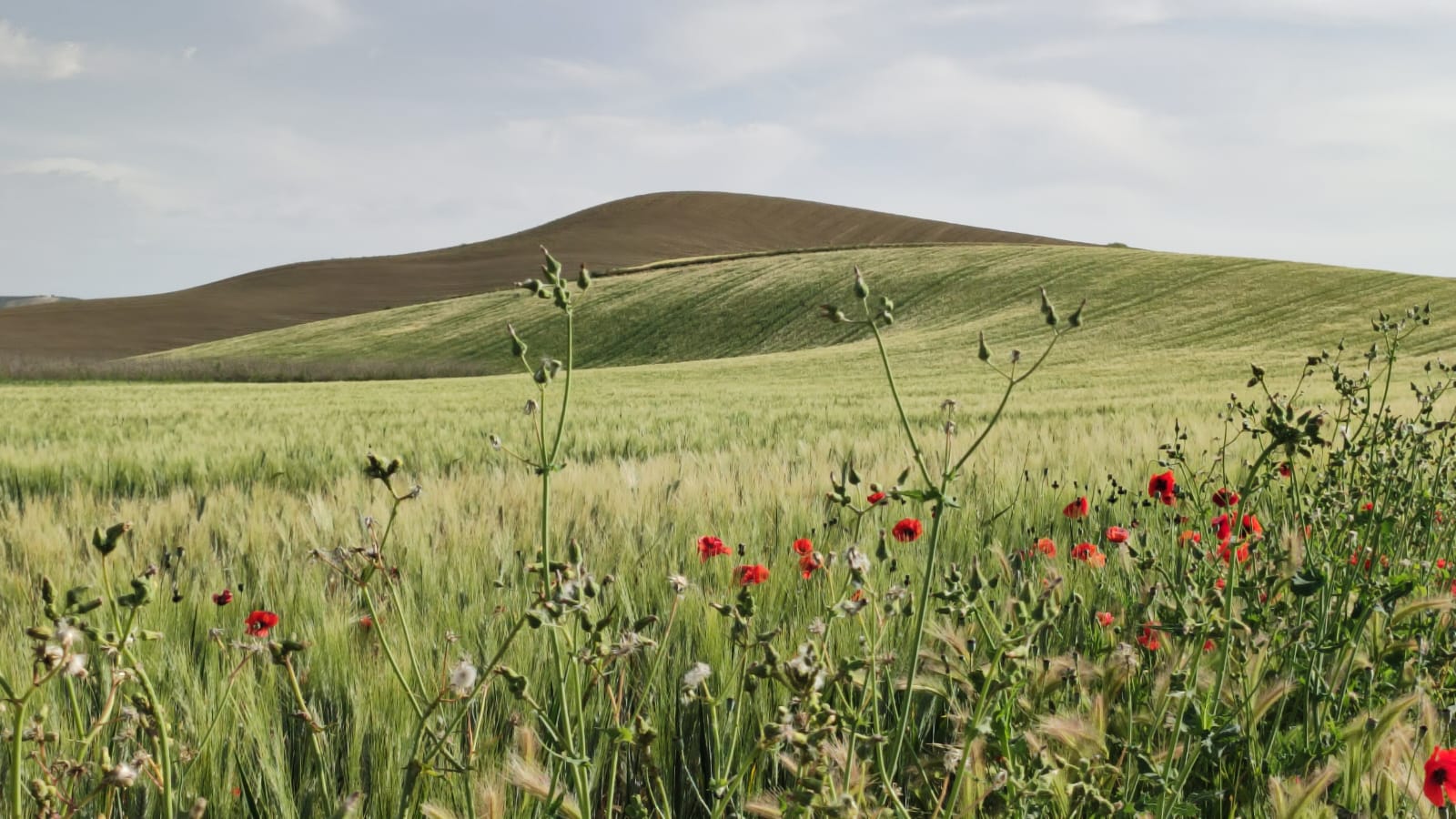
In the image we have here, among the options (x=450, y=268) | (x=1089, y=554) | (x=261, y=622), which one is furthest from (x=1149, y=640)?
(x=450, y=268)

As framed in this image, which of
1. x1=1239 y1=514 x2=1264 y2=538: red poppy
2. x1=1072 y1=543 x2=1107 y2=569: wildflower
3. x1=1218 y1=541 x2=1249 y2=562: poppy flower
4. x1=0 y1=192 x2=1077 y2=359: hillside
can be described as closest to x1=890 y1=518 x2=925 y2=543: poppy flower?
x1=1072 y1=543 x2=1107 y2=569: wildflower

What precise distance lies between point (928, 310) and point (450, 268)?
Answer: 5059cm

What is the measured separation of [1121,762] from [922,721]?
0.35m

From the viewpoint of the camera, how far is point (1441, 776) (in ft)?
3.27

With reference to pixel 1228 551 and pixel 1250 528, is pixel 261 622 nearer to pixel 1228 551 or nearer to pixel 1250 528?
pixel 1228 551

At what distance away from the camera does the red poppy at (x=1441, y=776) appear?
978 mm

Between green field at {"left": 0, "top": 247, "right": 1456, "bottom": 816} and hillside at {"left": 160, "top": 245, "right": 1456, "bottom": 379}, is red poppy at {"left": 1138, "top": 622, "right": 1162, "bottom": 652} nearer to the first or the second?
green field at {"left": 0, "top": 247, "right": 1456, "bottom": 816}

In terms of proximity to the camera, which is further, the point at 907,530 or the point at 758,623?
the point at 907,530

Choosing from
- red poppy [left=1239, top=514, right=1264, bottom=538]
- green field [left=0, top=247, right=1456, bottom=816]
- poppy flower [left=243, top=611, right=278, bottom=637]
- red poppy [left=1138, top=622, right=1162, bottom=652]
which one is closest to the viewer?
green field [left=0, top=247, right=1456, bottom=816]

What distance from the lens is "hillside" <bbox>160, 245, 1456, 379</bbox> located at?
2725 centimetres

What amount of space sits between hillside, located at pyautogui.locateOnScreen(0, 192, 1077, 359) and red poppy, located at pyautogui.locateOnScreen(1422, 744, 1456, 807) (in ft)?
191

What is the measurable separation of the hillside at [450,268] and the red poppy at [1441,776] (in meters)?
58.3

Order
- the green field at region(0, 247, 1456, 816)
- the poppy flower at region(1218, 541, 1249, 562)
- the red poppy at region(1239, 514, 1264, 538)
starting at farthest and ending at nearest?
1. the red poppy at region(1239, 514, 1264, 538)
2. the poppy flower at region(1218, 541, 1249, 562)
3. the green field at region(0, 247, 1456, 816)

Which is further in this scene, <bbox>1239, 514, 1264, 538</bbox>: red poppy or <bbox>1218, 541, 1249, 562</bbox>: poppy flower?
<bbox>1239, 514, 1264, 538</bbox>: red poppy
